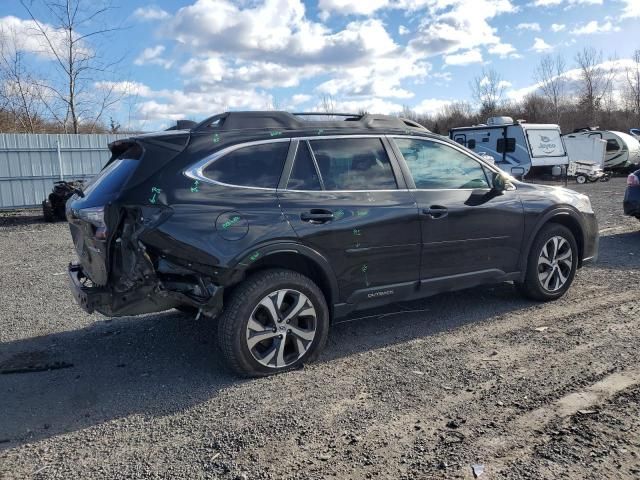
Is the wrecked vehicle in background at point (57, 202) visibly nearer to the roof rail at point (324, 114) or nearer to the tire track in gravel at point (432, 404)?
the roof rail at point (324, 114)

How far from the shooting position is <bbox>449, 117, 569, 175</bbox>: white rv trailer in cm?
1873

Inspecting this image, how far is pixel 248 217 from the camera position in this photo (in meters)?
3.84

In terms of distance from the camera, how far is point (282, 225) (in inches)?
155

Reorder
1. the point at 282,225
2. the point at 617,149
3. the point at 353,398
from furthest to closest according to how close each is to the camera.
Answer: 1. the point at 617,149
2. the point at 282,225
3. the point at 353,398

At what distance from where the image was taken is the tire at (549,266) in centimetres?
545

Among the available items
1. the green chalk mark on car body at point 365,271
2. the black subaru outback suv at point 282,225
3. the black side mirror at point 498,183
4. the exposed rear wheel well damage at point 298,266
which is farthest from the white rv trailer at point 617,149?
the exposed rear wheel well damage at point 298,266

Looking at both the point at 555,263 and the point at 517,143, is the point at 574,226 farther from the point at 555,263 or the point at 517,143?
the point at 517,143

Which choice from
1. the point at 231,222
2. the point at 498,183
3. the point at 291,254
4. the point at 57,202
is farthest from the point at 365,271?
the point at 57,202

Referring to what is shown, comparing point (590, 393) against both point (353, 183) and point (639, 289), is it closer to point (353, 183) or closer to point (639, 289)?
point (353, 183)

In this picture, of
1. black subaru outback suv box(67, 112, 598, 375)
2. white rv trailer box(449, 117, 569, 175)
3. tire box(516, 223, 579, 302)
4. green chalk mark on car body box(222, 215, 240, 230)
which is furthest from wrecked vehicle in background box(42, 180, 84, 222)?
white rv trailer box(449, 117, 569, 175)

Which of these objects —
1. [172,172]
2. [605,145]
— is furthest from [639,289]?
[605,145]

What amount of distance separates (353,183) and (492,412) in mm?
2039

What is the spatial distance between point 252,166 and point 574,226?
12.2ft

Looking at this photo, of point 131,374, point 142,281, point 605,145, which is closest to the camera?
point 142,281
